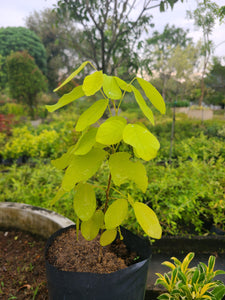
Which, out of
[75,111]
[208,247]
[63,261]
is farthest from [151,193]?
[75,111]

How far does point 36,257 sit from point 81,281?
2.53 feet

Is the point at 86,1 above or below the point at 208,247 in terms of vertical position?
above

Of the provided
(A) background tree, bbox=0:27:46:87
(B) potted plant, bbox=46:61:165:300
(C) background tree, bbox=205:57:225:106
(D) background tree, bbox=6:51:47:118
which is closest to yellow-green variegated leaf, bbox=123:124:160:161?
(B) potted plant, bbox=46:61:165:300

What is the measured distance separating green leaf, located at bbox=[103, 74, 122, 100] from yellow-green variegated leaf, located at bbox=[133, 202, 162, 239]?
1.06 ft

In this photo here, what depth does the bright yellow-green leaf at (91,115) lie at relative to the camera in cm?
60

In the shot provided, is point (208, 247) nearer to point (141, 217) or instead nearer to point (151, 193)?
point (151, 193)

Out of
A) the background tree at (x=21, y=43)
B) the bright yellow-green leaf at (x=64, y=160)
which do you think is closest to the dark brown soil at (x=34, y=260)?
the bright yellow-green leaf at (x=64, y=160)

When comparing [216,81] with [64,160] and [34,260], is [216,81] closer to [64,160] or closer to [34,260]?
[34,260]

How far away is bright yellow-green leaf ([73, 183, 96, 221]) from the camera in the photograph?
2.24ft

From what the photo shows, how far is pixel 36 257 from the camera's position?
136 centimetres

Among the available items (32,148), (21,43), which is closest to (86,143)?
(32,148)

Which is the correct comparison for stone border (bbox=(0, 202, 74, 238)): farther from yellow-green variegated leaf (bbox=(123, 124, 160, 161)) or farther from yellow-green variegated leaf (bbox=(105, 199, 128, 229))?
yellow-green variegated leaf (bbox=(123, 124, 160, 161))

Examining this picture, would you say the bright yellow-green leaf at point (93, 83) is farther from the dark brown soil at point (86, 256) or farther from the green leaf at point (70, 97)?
the dark brown soil at point (86, 256)

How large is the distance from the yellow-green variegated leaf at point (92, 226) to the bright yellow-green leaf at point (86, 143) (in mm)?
296
